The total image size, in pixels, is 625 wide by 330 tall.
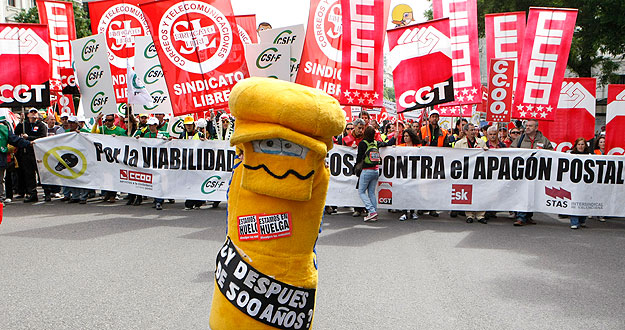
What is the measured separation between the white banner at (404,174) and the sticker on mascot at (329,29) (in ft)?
8.27

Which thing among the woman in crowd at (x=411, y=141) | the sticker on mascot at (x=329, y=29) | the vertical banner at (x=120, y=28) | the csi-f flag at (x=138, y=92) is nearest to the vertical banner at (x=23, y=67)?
the csi-f flag at (x=138, y=92)

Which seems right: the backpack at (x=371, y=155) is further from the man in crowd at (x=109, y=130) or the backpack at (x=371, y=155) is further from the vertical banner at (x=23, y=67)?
the vertical banner at (x=23, y=67)

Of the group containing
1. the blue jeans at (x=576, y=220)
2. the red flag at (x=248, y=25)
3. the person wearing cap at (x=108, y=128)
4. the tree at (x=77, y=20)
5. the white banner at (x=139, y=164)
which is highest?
the tree at (x=77, y=20)

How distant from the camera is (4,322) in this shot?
461 cm

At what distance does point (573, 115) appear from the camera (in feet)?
42.2

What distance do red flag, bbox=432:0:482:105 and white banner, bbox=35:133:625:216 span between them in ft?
4.67

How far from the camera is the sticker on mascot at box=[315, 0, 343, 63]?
12531mm

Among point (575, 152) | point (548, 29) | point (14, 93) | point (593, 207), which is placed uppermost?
point (548, 29)

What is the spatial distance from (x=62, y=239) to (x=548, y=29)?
1027cm

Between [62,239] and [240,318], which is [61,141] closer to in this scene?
[62,239]

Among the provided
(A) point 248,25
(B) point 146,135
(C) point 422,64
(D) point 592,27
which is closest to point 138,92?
(B) point 146,135

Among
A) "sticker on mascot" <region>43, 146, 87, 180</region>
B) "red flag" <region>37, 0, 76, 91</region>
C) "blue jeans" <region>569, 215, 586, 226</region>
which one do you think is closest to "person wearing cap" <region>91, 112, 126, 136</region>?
"sticker on mascot" <region>43, 146, 87, 180</region>

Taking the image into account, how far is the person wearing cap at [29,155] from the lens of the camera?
1220cm

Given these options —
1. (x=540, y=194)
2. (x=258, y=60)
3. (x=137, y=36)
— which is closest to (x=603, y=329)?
(x=540, y=194)
